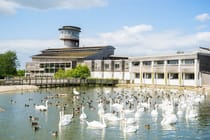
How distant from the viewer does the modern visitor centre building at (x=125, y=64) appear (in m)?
69.7

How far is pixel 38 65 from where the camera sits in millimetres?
113250

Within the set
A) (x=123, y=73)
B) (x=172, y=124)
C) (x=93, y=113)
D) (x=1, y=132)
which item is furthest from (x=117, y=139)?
(x=123, y=73)

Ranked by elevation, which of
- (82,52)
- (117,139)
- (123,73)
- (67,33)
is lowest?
(117,139)

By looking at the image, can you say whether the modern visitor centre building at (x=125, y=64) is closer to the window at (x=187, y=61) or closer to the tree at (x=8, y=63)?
the window at (x=187, y=61)

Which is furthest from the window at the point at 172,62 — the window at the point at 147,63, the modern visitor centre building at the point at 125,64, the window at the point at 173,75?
the window at the point at 147,63

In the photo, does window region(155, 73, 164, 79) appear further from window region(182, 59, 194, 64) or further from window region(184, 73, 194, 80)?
window region(182, 59, 194, 64)

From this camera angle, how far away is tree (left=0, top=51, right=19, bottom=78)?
104 meters

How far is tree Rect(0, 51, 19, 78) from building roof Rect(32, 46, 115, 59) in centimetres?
1021

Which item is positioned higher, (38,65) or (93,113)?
(38,65)

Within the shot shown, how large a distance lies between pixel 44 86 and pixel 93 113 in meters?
45.1

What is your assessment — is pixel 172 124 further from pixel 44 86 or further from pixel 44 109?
pixel 44 86

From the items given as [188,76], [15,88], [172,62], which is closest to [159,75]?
[172,62]

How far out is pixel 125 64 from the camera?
92188 millimetres

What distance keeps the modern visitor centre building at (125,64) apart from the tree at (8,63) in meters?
8.59
